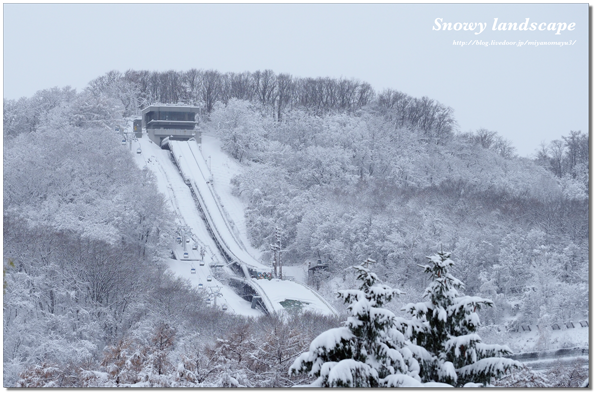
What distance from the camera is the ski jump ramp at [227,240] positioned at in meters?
31.7

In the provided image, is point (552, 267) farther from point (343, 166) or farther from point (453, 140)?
point (453, 140)

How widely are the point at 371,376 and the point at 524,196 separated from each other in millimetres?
38644

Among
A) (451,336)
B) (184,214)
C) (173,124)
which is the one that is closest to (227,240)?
(184,214)

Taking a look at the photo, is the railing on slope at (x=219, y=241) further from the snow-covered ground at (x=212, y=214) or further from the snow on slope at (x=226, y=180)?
the snow on slope at (x=226, y=180)

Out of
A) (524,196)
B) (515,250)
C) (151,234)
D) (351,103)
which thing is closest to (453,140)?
(351,103)

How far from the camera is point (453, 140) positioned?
59.2 m

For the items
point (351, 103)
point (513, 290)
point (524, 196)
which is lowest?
point (513, 290)

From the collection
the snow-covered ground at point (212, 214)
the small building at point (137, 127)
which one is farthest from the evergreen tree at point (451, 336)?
the small building at point (137, 127)

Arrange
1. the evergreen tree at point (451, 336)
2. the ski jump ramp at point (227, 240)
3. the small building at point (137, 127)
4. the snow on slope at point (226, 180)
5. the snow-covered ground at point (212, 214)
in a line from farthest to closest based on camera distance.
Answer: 1. the small building at point (137, 127)
2. the snow on slope at point (226, 180)
3. the snow-covered ground at point (212, 214)
4. the ski jump ramp at point (227, 240)
5. the evergreen tree at point (451, 336)

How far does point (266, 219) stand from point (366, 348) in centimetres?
3325

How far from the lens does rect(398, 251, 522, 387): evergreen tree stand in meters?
9.77

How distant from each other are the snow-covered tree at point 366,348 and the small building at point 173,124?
48796 millimetres

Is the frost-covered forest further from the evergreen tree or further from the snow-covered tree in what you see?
the evergreen tree

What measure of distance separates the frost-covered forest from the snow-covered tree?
1.18ft
